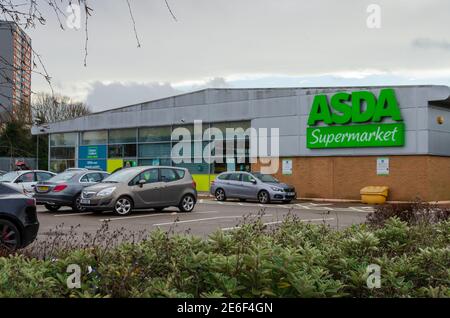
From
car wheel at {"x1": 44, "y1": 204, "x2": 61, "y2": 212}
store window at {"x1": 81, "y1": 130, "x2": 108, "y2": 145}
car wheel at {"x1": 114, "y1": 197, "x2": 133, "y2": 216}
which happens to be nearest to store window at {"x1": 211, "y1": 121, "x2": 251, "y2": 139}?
store window at {"x1": 81, "y1": 130, "x2": 108, "y2": 145}

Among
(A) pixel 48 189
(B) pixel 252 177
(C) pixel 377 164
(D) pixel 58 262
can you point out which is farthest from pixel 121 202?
(C) pixel 377 164

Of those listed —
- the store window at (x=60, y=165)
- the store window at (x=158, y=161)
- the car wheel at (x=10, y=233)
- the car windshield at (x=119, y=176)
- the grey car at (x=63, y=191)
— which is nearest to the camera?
the car wheel at (x=10, y=233)

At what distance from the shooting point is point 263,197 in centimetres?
2622

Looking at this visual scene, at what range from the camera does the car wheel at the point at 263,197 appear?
26.0 metres

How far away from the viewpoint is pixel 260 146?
3253 cm

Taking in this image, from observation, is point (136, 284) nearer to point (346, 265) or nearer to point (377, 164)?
point (346, 265)

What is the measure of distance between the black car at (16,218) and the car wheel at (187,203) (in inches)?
388

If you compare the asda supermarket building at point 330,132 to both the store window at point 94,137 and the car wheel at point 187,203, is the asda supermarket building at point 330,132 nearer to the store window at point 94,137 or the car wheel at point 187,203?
the store window at point 94,137

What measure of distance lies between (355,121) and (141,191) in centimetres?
1476

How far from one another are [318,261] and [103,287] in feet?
5.46

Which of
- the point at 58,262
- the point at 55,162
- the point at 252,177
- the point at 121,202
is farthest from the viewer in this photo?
the point at 55,162

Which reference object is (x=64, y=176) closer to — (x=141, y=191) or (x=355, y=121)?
(x=141, y=191)

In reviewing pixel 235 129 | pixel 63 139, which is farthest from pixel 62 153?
pixel 235 129

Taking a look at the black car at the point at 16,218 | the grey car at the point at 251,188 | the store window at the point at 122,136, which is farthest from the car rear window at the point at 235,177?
the black car at the point at 16,218
